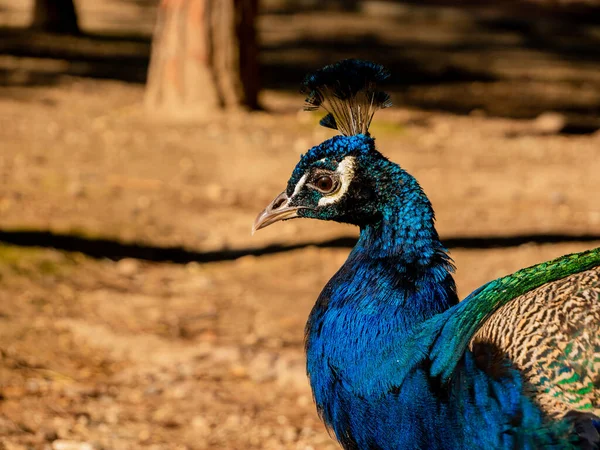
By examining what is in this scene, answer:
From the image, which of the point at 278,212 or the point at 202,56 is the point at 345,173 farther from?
the point at 202,56

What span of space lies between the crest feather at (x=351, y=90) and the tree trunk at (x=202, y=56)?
15.7ft

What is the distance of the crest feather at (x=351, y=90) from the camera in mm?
2510

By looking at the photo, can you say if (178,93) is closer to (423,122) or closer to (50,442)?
(423,122)

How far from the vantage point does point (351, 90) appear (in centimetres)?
252

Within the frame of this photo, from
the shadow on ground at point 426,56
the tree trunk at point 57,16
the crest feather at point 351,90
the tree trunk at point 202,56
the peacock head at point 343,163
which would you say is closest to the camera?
→ the peacock head at point 343,163

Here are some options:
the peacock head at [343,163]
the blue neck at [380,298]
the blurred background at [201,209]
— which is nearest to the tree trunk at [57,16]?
the blurred background at [201,209]

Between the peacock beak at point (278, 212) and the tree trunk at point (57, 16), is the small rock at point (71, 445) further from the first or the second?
the tree trunk at point (57, 16)

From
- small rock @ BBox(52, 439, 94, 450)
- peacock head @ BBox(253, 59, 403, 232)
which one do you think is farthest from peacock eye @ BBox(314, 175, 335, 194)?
small rock @ BBox(52, 439, 94, 450)

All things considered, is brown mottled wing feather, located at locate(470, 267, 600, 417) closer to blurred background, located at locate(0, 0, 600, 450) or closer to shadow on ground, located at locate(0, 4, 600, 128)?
blurred background, located at locate(0, 0, 600, 450)

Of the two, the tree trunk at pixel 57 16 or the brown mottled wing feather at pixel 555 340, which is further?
the tree trunk at pixel 57 16

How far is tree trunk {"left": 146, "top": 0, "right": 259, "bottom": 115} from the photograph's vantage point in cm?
717

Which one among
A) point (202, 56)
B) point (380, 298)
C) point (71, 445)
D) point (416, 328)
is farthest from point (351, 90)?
point (202, 56)

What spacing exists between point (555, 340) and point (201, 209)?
3907 mm

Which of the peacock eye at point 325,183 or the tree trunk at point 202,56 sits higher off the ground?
the tree trunk at point 202,56
